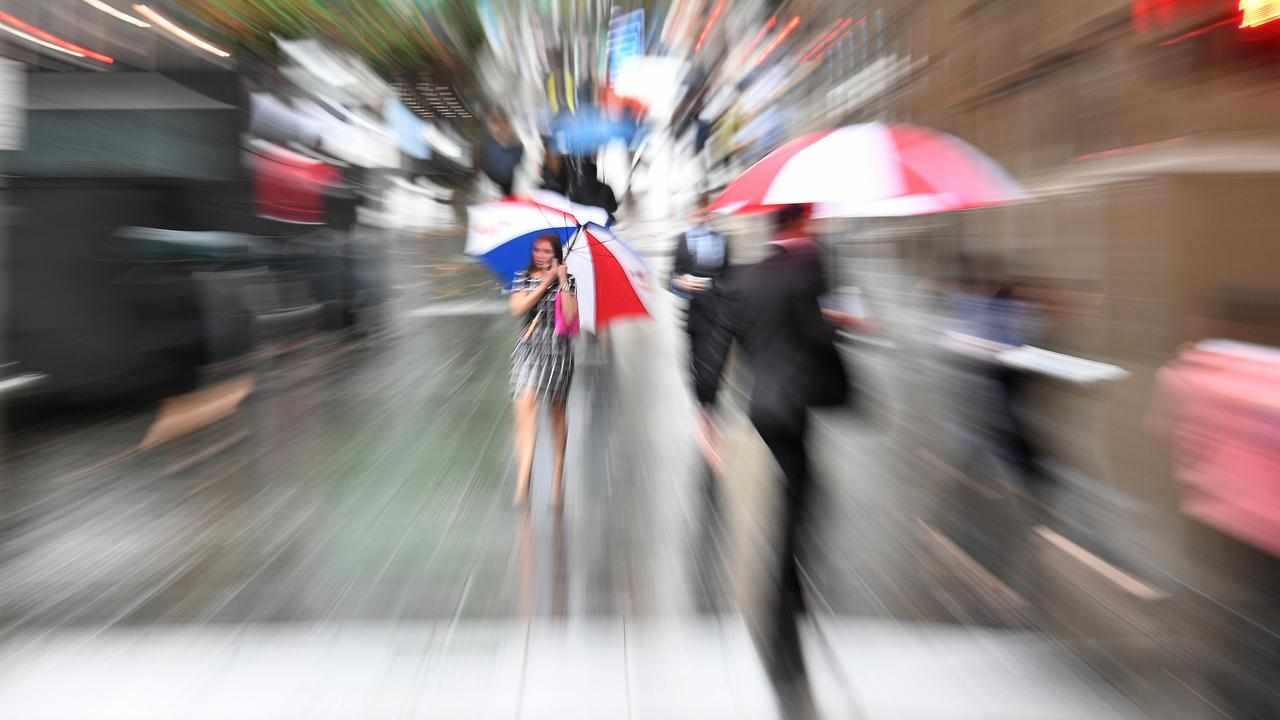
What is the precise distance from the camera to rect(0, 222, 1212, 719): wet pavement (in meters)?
4.04

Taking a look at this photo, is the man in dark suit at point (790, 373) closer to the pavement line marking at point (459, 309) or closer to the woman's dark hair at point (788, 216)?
the woman's dark hair at point (788, 216)

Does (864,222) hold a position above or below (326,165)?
below

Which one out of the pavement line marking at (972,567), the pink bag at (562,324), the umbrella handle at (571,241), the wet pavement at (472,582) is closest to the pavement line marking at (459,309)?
the wet pavement at (472,582)

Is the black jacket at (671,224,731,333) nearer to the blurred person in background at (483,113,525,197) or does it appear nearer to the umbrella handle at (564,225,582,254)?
the blurred person in background at (483,113,525,197)

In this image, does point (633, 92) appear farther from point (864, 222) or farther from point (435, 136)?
point (435, 136)

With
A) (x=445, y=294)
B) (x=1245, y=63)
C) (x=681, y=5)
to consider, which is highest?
(x=681, y=5)

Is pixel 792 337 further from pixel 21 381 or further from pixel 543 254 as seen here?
pixel 21 381

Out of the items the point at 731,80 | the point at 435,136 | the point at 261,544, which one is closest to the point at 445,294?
the point at 435,136

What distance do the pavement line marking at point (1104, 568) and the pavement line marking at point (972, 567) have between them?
1.86ft

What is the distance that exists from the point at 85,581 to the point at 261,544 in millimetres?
939

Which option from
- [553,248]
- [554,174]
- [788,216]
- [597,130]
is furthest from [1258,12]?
[597,130]

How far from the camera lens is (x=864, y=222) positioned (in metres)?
18.5

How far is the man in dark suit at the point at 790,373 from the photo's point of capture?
4188 mm

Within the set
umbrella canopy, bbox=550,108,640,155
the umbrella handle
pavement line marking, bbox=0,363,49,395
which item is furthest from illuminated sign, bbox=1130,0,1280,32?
pavement line marking, bbox=0,363,49,395
